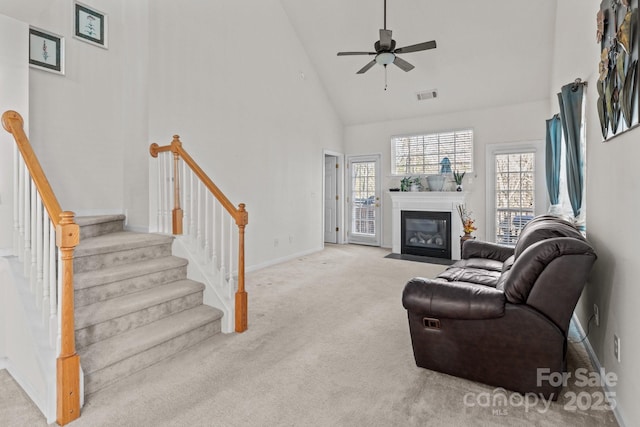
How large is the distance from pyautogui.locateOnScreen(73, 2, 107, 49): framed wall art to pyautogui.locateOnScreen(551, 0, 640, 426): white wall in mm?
4764

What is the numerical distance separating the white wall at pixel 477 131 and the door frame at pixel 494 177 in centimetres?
7

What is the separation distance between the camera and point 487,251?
3.74 metres

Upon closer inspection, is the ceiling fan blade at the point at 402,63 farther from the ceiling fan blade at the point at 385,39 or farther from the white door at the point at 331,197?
the white door at the point at 331,197

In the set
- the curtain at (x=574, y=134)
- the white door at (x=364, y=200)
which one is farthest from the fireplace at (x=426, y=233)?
the curtain at (x=574, y=134)

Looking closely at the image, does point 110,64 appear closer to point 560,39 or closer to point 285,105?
point 285,105

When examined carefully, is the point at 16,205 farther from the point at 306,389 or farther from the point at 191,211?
the point at 306,389

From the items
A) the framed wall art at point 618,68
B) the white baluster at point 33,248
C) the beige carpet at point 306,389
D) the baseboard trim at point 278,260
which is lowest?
the beige carpet at point 306,389

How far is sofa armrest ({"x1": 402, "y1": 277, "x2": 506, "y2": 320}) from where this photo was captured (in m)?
2.06

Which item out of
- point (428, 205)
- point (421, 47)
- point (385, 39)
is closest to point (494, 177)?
point (428, 205)

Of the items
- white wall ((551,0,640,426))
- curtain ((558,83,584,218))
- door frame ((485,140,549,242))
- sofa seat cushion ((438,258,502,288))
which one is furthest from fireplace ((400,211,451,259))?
white wall ((551,0,640,426))

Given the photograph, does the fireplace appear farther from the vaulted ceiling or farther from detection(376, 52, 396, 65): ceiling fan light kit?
detection(376, 52, 396, 65): ceiling fan light kit

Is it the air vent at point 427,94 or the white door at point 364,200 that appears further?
the white door at point 364,200

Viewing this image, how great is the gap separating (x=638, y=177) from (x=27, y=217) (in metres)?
3.54

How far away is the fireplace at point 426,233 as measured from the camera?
6.57 meters
